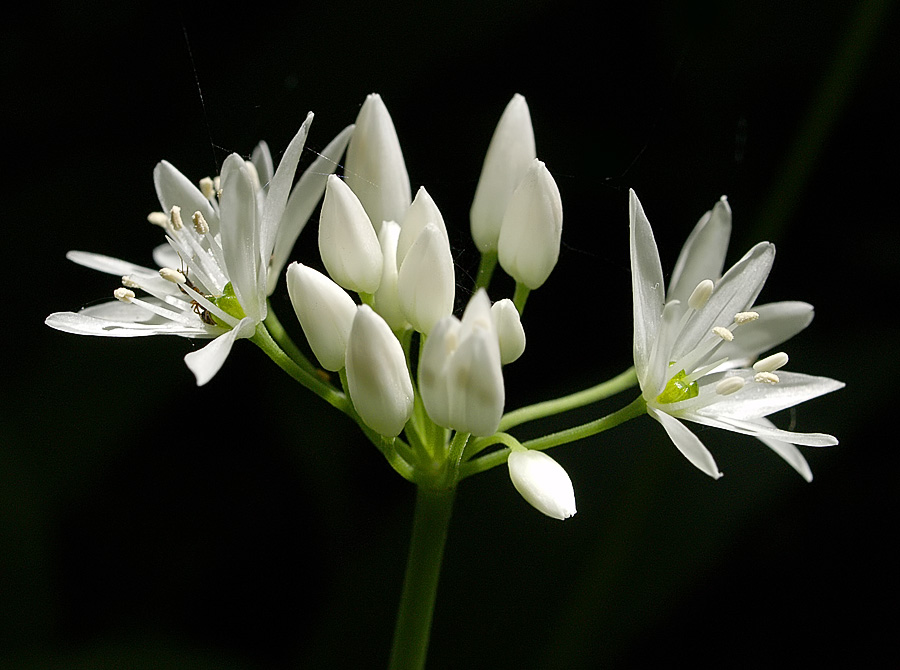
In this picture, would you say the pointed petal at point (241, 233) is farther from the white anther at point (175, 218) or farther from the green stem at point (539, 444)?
the green stem at point (539, 444)

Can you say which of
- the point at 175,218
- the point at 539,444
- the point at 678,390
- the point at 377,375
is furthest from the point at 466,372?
the point at 175,218

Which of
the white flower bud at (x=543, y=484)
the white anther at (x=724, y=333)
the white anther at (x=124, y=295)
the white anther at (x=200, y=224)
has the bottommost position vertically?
the white flower bud at (x=543, y=484)

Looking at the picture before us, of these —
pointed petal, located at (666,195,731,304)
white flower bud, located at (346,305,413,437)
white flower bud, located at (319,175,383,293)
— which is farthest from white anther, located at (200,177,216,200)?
pointed petal, located at (666,195,731,304)

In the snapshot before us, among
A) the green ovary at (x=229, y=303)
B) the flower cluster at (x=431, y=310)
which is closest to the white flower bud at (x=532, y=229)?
the flower cluster at (x=431, y=310)

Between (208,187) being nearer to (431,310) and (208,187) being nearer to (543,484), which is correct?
(431,310)

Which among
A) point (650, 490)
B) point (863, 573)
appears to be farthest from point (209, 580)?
point (863, 573)

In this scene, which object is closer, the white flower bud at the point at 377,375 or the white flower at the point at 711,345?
the white flower bud at the point at 377,375

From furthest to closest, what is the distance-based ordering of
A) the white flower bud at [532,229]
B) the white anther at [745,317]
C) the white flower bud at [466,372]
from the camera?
the white anther at [745,317]
the white flower bud at [532,229]
the white flower bud at [466,372]
